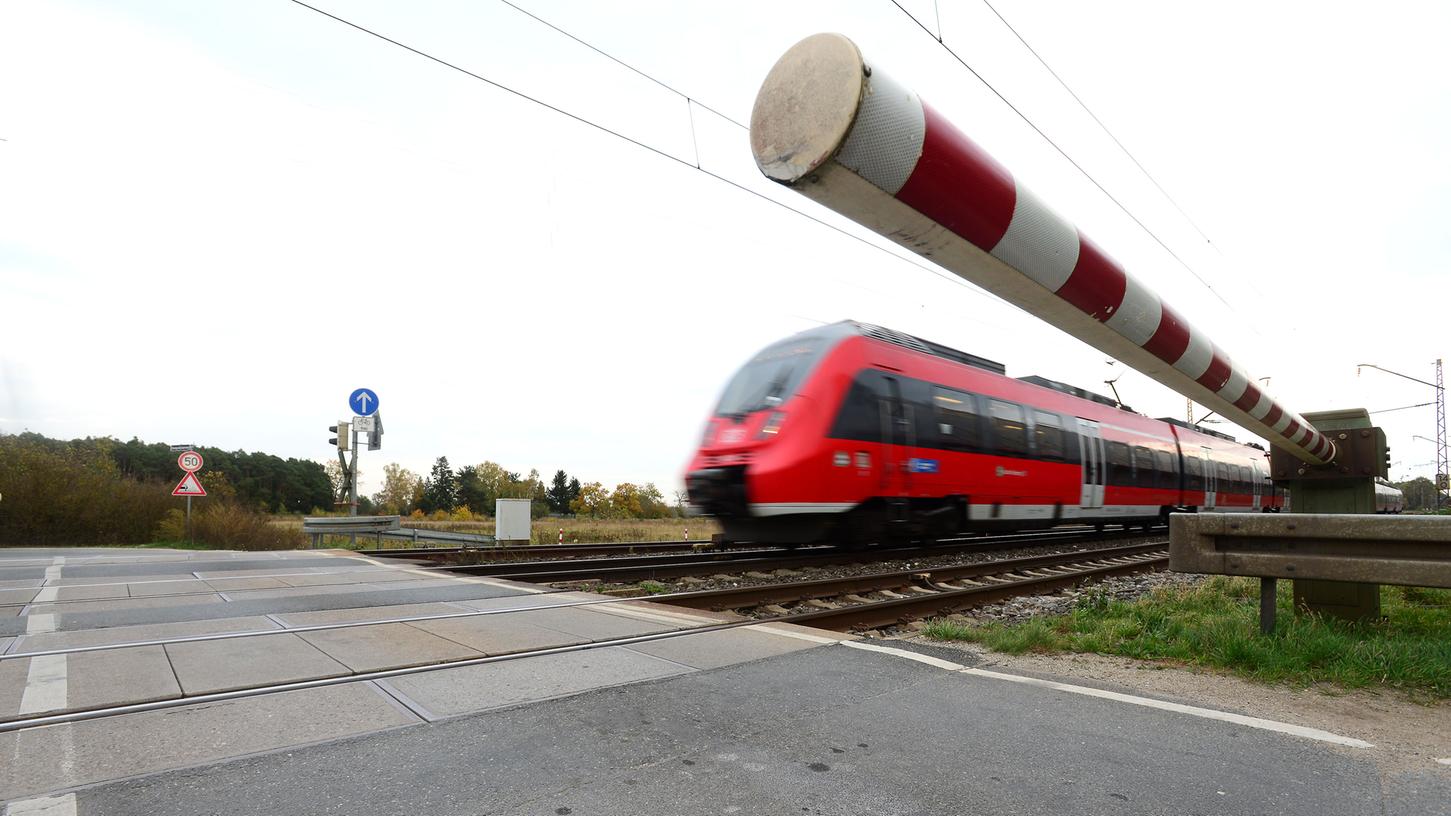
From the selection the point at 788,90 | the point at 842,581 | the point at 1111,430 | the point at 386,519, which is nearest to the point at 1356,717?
the point at 788,90

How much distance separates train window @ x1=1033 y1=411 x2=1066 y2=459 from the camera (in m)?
13.3

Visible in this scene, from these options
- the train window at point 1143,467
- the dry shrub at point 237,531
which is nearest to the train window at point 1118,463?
the train window at point 1143,467

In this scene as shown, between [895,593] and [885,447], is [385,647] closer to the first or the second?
[895,593]

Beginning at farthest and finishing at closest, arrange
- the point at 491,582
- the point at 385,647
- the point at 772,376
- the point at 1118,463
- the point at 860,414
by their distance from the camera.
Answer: the point at 1118,463, the point at 772,376, the point at 860,414, the point at 491,582, the point at 385,647

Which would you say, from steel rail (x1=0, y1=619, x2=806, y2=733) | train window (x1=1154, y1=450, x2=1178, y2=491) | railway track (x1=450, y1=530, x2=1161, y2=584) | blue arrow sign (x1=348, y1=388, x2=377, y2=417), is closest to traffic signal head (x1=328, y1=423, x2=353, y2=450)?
blue arrow sign (x1=348, y1=388, x2=377, y2=417)

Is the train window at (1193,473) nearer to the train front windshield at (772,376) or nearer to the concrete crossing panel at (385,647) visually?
the train front windshield at (772,376)

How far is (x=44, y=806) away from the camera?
7.03 feet

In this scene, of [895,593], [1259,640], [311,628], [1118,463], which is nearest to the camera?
[1259,640]

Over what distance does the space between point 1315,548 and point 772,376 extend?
6.64 metres

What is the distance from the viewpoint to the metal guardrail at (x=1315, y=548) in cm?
319

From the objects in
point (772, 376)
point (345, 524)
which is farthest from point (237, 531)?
point (772, 376)

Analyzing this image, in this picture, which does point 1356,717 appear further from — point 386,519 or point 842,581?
point 386,519

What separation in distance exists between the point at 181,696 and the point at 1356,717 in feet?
17.1

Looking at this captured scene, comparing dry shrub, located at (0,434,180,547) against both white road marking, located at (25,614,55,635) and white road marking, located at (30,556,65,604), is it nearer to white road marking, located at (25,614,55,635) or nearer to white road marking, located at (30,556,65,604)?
white road marking, located at (30,556,65,604)
